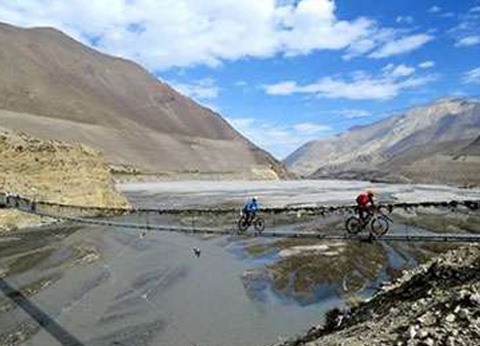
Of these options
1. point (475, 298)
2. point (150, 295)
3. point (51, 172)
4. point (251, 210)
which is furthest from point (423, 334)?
point (51, 172)

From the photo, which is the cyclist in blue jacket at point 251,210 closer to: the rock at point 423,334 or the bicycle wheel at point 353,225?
the bicycle wheel at point 353,225

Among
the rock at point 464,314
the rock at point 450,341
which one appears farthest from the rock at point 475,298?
the rock at point 450,341

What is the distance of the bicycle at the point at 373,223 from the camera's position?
928 inches

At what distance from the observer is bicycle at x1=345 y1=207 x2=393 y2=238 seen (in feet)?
77.3

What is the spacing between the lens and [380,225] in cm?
2467

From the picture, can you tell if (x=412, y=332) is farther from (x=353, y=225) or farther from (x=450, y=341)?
(x=353, y=225)

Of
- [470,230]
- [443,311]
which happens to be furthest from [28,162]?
[443,311]

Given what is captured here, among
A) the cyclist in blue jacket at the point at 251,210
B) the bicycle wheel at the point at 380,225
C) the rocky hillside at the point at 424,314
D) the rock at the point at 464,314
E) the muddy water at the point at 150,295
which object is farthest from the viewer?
the cyclist in blue jacket at the point at 251,210

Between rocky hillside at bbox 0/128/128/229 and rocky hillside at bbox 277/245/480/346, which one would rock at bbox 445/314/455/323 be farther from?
rocky hillside at bbox 0/128/128/229

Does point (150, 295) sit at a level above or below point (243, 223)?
below

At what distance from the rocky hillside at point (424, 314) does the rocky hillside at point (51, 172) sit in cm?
3990

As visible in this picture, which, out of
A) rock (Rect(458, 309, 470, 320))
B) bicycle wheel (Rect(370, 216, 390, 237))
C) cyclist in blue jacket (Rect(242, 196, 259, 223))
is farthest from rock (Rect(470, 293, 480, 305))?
cyclist in blue jacket (Rect(242, 196, 259, 223))

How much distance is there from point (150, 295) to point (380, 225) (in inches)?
356

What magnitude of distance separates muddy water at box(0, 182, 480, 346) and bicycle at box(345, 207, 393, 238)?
2.77 meters
